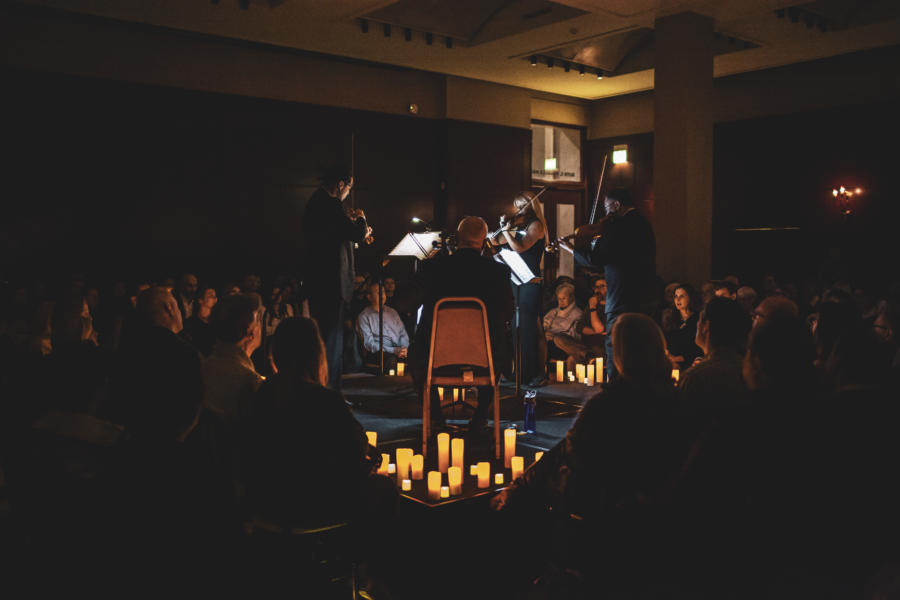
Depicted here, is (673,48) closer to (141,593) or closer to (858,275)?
(858,275)

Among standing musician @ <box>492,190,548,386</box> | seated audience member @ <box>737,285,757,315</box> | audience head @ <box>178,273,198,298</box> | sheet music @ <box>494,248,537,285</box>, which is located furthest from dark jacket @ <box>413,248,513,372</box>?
audience head @ <box>178,273,198,298</box>

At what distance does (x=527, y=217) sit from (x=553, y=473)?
3564 millimetres

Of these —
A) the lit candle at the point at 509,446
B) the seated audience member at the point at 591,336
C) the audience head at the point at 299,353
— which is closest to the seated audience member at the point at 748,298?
the seated audience member at the point at 591,336

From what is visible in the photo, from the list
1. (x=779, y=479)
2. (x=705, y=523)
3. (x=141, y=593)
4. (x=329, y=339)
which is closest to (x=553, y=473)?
(x=705, y=523)

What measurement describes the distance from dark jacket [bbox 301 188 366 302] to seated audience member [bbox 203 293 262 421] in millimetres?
1865

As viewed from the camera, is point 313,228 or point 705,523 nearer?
point 705,523

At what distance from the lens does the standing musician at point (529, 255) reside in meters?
5.49

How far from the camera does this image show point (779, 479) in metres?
1.73

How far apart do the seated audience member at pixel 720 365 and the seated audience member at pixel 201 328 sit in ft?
7.27

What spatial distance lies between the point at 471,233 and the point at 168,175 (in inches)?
192

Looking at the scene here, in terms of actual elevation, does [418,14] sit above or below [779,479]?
above

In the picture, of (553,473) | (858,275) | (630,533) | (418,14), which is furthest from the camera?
(858,275)

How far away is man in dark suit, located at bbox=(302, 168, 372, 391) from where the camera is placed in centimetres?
468

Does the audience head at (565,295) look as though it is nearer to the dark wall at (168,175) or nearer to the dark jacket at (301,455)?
the dark wall at (168,175)
